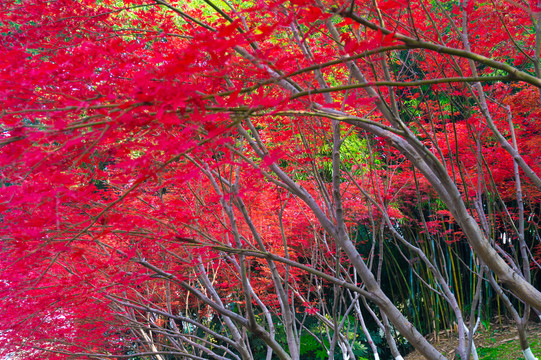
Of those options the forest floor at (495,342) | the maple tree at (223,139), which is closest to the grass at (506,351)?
the forest floor at (495,342)

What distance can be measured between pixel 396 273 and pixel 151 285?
198 inches

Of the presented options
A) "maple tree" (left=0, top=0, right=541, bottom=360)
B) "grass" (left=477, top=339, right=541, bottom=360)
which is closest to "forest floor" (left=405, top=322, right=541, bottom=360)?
"grass" (left=477, top=339, right=541, bottom=360)

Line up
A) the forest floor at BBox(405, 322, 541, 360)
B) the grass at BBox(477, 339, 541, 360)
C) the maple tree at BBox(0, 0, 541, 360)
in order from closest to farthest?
the maple tree at BBox(0, 0, 541, 360)
the grass at BBox(477, 339, 541, 360)
the forest floor at BBox(405, 322, 541, 360)

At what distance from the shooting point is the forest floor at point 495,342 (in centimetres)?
696

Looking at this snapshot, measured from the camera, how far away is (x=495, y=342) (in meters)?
7.87

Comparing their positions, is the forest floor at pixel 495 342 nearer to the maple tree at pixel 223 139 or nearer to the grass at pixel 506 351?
the grass at pixel 506 351

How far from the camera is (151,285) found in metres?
7.32

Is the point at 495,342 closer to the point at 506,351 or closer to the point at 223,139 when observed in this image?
the point at 506,351

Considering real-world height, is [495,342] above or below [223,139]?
below

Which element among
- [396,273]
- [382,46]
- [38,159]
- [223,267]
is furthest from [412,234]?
[38,159]

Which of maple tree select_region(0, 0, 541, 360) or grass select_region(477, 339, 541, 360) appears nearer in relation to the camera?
maple tree select_region(0, 0, 541, 360)

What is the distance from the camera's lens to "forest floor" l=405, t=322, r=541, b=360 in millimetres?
6961

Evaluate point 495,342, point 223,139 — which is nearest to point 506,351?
point 495,342

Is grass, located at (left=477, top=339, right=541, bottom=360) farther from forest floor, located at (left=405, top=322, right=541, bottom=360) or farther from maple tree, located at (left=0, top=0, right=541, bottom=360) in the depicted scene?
maple tree, located at (left=0, top=0, right=541, bottom=360)
